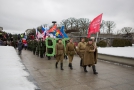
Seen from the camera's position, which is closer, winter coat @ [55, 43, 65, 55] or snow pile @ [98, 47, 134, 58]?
winter coat @ [55, 43, 65, 55]

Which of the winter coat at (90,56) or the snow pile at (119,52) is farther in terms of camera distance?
the snow pile at (119,52)

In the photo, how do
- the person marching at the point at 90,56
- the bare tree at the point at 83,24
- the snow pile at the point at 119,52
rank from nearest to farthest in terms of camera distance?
the person marching at the point at 90,56
the snow pile at the point at 119,52
the bare tree at the point at 83,24

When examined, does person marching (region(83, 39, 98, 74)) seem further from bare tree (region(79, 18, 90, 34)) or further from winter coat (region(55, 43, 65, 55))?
bare tree (region(79, 18, 90, 34))

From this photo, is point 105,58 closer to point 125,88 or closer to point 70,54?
point 70,54

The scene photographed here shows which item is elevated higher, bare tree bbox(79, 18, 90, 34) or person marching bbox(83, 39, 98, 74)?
bare tree bbox(79, 18, 90, 34)

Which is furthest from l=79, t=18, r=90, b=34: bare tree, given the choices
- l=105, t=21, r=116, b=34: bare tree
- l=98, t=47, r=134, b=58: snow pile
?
l=98, t=47, r=134, b=58: snow pile

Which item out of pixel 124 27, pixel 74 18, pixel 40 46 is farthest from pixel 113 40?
pixel 124 27

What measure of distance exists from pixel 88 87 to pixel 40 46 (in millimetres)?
8598

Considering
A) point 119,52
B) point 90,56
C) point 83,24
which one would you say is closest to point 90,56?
point 90,56

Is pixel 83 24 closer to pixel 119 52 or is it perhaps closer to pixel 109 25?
pixel 109 25

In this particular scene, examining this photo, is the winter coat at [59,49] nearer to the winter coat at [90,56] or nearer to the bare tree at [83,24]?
the winter coat at [90,56]

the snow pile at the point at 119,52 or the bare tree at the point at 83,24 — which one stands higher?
the bare tree at the point at 83,24

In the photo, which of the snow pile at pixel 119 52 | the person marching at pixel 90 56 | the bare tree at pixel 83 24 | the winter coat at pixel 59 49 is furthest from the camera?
the bare tree at pixel 83 24

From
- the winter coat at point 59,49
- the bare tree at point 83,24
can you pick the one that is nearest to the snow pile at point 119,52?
the winter coat at point 59,49
